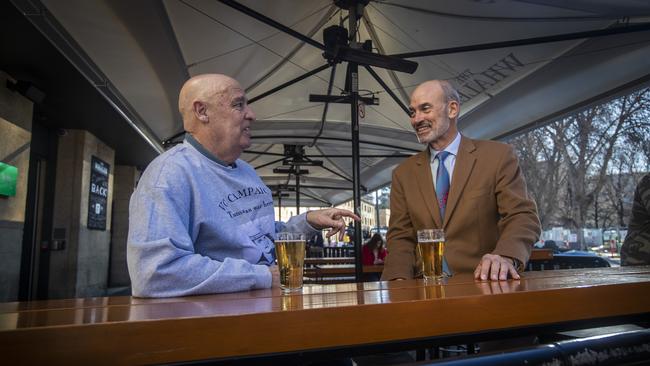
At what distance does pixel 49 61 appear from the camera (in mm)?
4227

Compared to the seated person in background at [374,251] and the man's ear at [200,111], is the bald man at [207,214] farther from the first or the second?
the seated person in background at [374,251]

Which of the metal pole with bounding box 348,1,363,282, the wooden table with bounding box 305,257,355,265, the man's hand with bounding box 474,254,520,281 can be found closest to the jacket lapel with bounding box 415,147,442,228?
the man's hand with bounding box 474,254,520,281

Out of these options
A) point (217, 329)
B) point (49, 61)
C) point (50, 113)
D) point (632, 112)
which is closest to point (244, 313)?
point (217, 329)

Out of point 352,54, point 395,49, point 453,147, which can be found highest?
point 395,49

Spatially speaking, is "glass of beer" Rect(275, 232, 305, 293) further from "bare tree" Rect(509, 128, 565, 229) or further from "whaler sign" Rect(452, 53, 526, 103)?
"bare tree" Rect(509, 128, 565, 229)

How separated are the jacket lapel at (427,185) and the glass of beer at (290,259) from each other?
3.18 ft

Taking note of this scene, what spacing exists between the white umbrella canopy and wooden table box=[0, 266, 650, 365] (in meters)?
3.57

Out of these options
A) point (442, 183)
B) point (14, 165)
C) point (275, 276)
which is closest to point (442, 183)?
point (442, 183)

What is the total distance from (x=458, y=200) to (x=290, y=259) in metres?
1.04

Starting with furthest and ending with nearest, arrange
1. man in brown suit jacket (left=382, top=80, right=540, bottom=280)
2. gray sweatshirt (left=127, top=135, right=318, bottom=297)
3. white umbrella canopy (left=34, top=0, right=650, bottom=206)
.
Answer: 1. white umbrella canopy (left=34, top=0, right=650, bottom=206)
2. man in brown suit jacket (left=382, top=80, right=540, bottom=280)
3. gray sweatshirt (left=127, top=135, right=318, bottom=297)

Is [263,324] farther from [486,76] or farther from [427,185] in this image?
[486,76]

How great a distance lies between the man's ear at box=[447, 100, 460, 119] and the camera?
6.81 feet

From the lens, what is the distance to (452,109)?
A: 209 cm

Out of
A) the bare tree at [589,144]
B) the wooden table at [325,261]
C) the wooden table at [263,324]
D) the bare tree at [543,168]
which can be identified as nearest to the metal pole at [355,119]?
the wooden table at [325,261]
